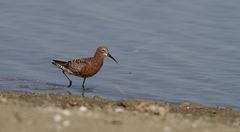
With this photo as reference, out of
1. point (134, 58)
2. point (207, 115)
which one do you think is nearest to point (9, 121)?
point (207, 115)

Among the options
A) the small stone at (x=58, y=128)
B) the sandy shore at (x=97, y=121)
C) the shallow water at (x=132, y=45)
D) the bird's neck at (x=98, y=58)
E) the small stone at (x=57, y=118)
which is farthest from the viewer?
the bird's neck at (x=98, y=58)

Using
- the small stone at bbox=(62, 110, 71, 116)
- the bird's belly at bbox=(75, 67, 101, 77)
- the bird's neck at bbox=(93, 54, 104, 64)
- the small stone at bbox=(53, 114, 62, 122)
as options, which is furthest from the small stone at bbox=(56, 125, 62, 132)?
the bird's neck at bbox=(93, 54, 104, 64)

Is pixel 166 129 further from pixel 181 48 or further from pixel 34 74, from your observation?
pixel 181 48

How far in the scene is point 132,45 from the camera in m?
17.3

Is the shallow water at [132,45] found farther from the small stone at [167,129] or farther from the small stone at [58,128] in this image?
the small stone at [58,128]

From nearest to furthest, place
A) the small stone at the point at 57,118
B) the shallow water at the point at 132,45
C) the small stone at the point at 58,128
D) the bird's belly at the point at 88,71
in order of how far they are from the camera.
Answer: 1. the small stone at the point at 58,128
2. the small stone at the point at 57,118
3. the shallow water at the point at 132,45
4. the bird's belly at the point at 88,71

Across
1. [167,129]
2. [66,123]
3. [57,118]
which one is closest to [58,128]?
[66,123]

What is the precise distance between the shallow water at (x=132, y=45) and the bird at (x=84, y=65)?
264 mm

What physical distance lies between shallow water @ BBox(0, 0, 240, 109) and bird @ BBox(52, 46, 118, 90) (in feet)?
0.87

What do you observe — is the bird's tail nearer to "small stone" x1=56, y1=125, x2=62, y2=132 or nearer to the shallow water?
the shallow water

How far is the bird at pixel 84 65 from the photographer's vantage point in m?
15.1

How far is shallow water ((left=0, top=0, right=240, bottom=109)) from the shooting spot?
48.1 ft

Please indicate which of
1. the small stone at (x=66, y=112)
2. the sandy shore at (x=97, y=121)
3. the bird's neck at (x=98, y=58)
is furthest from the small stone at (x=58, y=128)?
the bird's neck at (x=98, y=58)

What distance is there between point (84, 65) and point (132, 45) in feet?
8.27
